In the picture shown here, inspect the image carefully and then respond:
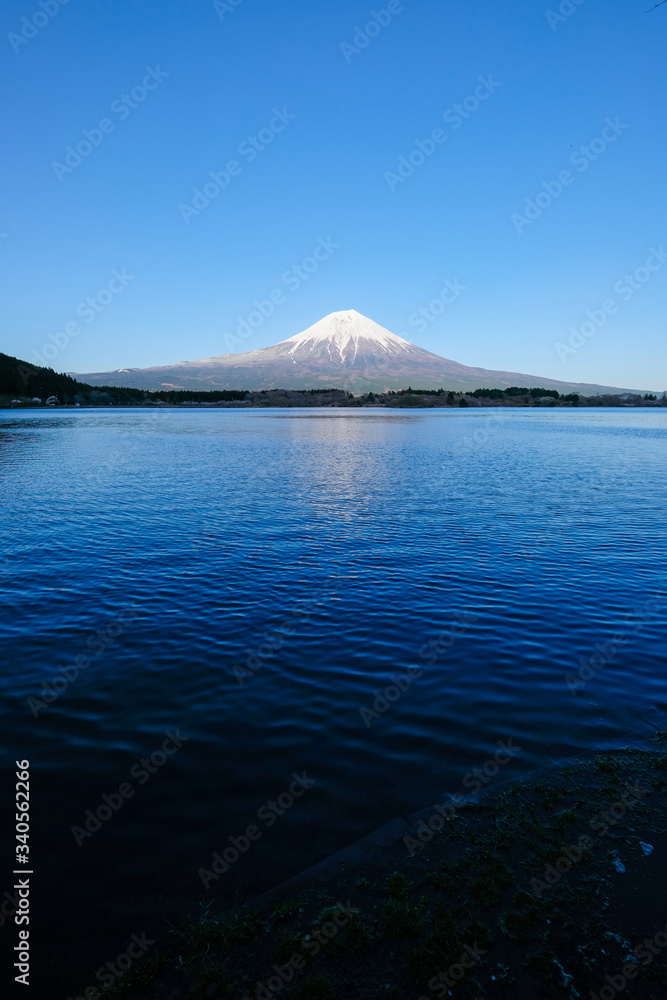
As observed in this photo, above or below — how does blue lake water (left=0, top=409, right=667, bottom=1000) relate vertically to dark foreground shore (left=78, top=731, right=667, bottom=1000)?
below

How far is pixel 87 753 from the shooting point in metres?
11.0

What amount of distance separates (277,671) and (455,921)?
826 centimetres

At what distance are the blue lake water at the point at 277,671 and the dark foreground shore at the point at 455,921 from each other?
62cm

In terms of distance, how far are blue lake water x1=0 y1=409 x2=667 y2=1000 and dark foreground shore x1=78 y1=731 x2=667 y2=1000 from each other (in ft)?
2.03

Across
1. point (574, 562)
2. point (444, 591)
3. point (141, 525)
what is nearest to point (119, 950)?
point (444, 591)

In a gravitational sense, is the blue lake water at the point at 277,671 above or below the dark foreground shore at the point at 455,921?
below

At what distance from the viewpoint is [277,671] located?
1453 centimetres

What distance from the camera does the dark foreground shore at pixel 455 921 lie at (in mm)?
6227

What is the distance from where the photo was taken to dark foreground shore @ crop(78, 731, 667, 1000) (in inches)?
245

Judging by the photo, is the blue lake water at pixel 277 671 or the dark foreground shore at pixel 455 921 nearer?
the dark foreground shore at pixel 455 921

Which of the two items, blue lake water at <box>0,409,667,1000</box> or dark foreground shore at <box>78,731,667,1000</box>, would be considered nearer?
dark foreground shore at <box>78,731,667,1000</box>

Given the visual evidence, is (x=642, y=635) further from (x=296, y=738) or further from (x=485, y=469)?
(x=485, y=469)

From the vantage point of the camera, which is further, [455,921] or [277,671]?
[277,671]

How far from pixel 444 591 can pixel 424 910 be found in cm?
1452
